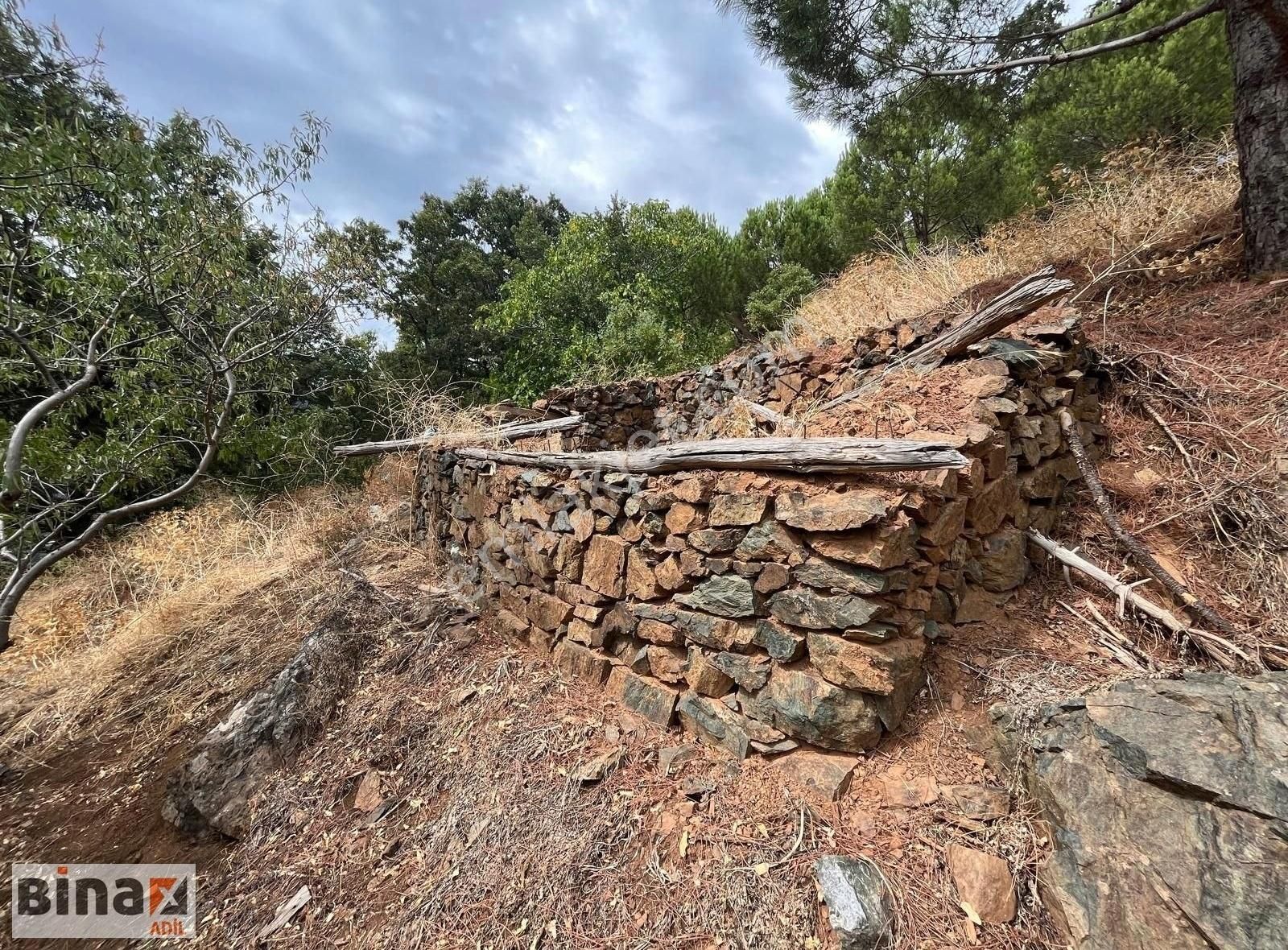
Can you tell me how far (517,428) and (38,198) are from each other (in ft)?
10.5

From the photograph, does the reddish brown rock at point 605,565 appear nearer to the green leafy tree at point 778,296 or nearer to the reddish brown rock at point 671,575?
the reddish brown rock at point 671,575

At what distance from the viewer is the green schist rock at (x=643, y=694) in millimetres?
2355

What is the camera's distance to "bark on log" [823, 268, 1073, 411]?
252 cm

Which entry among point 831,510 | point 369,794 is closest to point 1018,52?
point 831,510

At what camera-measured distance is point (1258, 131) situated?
3.11 m

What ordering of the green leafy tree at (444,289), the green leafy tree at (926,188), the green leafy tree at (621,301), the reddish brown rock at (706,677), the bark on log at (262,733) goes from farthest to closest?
the green leafy tree at (444,289)
the green leafy tree at (621,301)
the green leafy tree at (926,188)
the bark on log at (262,733)
the reddish brown rock at (706,677)

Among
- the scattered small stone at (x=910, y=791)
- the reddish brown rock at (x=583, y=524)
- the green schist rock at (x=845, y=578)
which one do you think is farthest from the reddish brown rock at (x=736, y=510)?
the scattered small stone at (x=910, y=791)

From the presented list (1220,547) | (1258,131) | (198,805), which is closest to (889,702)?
(1220,547)

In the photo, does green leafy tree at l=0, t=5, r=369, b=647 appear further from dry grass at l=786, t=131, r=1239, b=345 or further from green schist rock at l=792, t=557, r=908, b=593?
dry grass at l=786, t=131, r=1239, b=345

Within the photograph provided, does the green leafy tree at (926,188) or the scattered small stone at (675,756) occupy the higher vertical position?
the green leafy tree at (926,188)

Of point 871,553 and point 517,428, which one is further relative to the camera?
point 517,428

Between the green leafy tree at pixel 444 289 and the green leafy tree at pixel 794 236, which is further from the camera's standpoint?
the green leafy tree at pixel 444 289

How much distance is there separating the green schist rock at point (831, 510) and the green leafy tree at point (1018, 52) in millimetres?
3709

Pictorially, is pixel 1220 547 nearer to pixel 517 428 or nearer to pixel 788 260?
pixel 517 428
